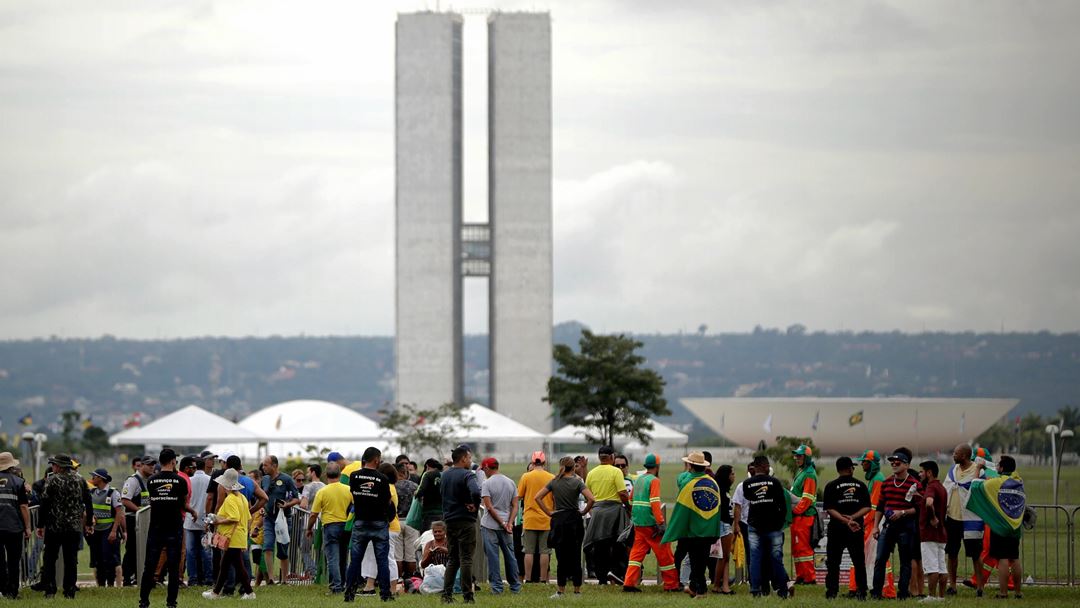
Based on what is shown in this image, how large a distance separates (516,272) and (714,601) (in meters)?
77.3

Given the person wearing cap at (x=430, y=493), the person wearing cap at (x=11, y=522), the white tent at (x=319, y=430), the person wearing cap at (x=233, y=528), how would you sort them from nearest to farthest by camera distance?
the person wearing cap at (x=233, y=528) → the person wearing cap at (x=11, y=522) → the person wearing cap at (x=430, y=493) → the white tent at (x=319, y=430)

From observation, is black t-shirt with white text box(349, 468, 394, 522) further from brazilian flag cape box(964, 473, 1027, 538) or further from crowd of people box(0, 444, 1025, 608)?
brazilian flag cape box(964, 473, 1027, 538)

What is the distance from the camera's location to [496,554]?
1644 centimetres

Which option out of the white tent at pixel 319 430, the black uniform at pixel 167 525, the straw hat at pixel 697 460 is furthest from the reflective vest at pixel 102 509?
the white tent at pixel 319 430

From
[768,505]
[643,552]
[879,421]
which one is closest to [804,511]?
[768,505]

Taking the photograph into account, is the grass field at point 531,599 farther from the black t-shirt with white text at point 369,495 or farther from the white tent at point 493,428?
the white tent at point 493,428

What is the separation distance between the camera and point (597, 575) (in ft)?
57.6

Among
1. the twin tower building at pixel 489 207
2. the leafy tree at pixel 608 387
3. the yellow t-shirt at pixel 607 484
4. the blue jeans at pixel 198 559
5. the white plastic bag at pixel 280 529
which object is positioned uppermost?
the twin tower building at pixel 489 207

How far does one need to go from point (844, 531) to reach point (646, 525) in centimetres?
219

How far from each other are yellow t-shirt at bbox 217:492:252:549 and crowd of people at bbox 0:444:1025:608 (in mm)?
19

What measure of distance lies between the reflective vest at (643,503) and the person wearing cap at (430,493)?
6.82 feet

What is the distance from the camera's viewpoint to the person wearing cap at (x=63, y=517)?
1600cm

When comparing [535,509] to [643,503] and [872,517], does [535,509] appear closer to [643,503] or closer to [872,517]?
[643,503]

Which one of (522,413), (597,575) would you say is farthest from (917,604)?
(522,413)
